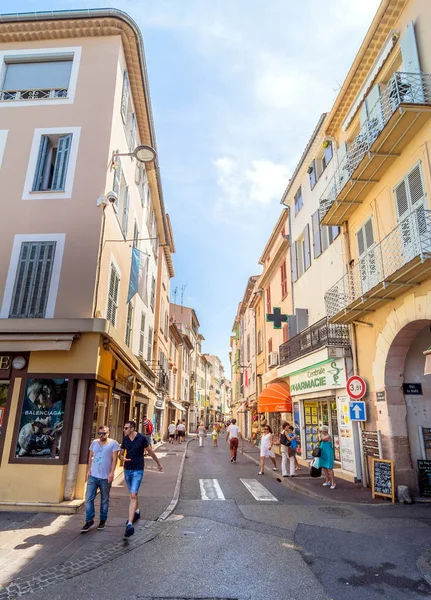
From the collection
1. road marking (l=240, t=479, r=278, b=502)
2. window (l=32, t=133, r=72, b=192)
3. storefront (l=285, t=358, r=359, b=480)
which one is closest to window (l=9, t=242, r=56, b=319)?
window (l=32, t=133, r=72, b=192)

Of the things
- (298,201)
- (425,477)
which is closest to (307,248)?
(298,201)

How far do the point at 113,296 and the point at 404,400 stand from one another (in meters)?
8.89

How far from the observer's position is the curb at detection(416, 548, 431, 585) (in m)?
5.08

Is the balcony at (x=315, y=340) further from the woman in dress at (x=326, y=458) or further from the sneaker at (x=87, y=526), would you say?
the sneaker at (x=87, y=526)

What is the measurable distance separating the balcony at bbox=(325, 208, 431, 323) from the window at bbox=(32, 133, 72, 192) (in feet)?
28.8

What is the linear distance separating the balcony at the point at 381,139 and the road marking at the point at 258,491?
28.9 feet

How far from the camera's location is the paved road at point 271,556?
4617 millimetres

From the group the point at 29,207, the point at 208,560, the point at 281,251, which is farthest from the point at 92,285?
the point at 281,251

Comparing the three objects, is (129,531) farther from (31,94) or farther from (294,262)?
(294,262)

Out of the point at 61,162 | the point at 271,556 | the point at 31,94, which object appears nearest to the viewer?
the point at 271,556

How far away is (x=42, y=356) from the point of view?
9.31m

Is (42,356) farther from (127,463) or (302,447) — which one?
(302,447)

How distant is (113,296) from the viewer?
487 inches

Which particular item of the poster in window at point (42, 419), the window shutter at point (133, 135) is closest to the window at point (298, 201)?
the window shutter at point (133, 135)
